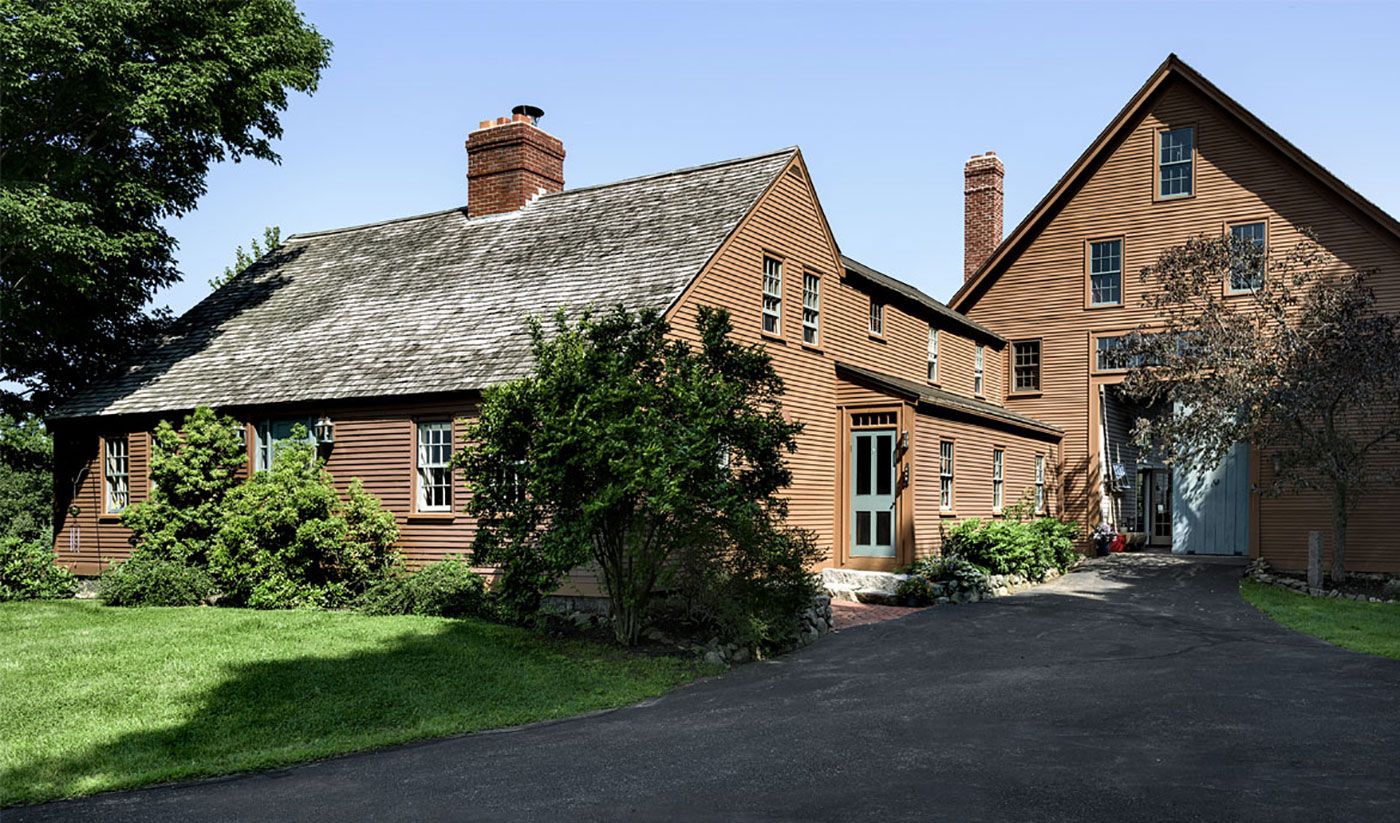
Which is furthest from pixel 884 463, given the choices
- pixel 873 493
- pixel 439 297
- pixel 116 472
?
pixel 116 472

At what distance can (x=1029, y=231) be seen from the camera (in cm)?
2975

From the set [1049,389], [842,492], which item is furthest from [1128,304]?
[842,492]

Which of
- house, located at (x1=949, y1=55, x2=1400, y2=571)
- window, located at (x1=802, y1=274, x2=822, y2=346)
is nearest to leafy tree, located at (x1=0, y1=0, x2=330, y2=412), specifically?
window, located at (x1=802, y1=274, x2=822, y2=346)

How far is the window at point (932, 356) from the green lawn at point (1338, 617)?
833 cm

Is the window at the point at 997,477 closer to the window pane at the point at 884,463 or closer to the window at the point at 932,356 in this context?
the window at the point at 932,356

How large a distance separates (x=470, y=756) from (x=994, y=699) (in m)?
5.31

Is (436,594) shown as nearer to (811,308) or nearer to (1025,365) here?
(811,308)

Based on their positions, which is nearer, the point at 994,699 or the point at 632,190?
the point at 994,699

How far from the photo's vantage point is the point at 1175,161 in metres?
28.1

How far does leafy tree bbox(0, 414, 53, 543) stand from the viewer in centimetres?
2475

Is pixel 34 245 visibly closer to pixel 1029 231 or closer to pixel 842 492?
pixel 842 492

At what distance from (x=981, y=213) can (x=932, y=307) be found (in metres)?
7.30

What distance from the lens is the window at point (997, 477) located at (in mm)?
25270

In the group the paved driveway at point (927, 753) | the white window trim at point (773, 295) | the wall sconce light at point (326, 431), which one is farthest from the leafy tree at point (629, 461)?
the wall sconce light at point (326, 431)
